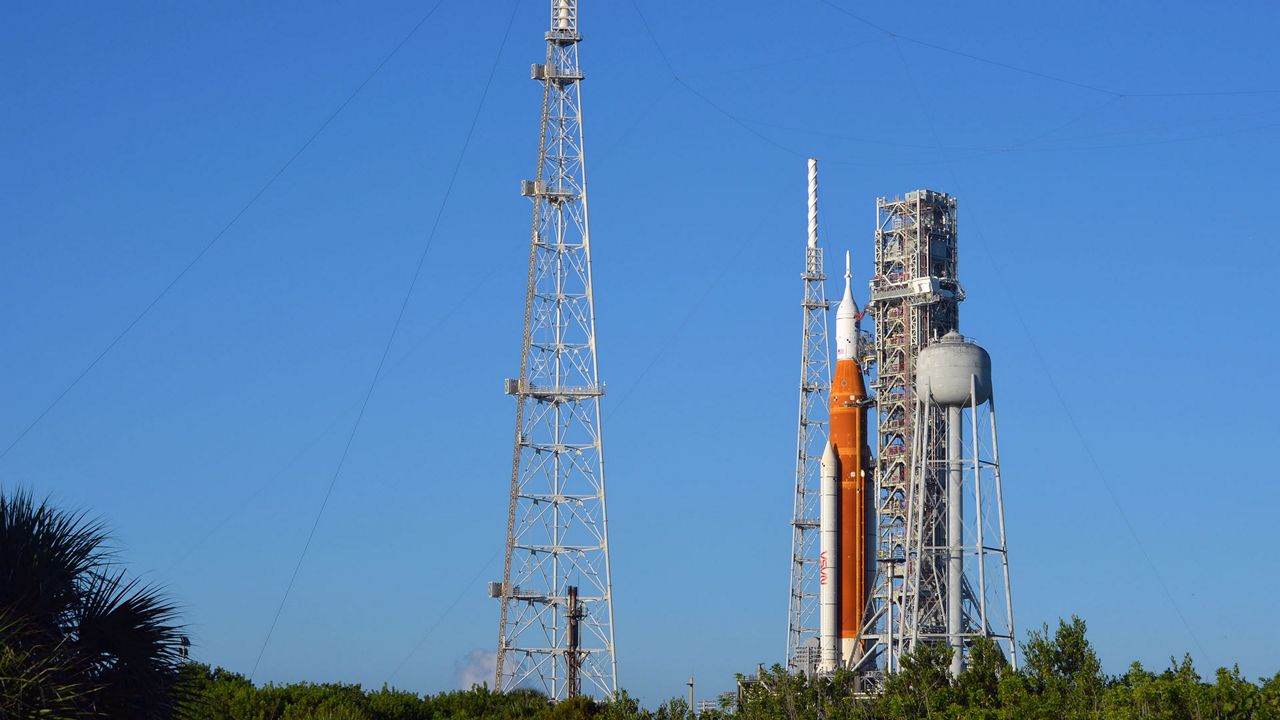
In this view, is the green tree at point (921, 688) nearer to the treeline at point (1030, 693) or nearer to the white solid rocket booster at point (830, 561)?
the treeline at point (1030, 693)

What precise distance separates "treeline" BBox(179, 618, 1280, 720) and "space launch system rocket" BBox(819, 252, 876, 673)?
16.2 m

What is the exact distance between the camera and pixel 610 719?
53500 mm

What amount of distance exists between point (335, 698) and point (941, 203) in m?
38.8

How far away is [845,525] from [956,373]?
12.8 m

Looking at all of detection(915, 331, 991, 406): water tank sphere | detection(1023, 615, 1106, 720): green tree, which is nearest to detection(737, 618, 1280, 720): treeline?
detection(1023, 615, 1106, 720): green tree

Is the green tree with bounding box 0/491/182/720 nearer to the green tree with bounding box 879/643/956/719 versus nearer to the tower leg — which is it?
the green tree with bounding box 879/643/956/719

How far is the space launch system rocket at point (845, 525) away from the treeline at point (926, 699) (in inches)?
639

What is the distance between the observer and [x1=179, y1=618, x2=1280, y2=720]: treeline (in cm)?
4509

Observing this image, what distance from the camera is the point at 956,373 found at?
70.8 meters

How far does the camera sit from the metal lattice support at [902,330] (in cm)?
7856

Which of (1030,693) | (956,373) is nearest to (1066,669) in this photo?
(1030,693)

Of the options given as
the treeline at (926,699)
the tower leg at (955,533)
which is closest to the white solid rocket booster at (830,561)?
the tower leg at (955,533)

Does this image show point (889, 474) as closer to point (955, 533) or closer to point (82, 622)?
point (955, 533)

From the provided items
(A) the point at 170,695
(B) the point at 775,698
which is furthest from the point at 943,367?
(A) the point at 170,695
